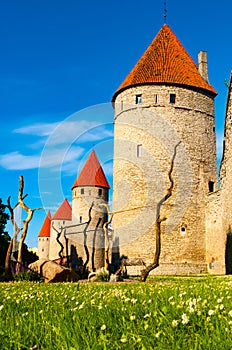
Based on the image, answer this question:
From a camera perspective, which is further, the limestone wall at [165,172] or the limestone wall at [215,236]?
the limestone wall at [165,172]

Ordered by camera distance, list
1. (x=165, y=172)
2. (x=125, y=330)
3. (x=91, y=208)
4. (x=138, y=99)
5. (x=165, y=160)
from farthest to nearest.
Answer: (x=91, y=208)
(x=138, y=99)
(x=165, y=160)
(x=165, y=172)
(x=125, y=330)

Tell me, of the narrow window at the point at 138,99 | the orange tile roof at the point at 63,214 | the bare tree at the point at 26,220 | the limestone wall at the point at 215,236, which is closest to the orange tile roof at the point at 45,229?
the orange tile roof at the point at 63,214

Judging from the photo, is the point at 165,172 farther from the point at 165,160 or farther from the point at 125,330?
the point at 125,330

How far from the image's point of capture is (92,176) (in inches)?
1642

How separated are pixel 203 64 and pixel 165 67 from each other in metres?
4.38

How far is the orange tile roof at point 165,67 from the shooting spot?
2803cm

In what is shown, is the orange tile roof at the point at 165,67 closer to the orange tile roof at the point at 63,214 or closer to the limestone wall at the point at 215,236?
→ the limestone wall at the point at 215,236

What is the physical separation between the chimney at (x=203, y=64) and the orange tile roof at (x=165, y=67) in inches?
25.4

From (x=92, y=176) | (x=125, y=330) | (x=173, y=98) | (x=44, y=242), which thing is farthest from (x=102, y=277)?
(x=44, y=242)

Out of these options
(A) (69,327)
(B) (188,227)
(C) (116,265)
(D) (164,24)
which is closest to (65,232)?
(C) (116,265)

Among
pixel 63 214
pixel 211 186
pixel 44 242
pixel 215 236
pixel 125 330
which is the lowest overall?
pixel 125 330

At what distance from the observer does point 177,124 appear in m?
27.6

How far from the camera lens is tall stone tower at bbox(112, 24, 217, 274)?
2639 centimetres

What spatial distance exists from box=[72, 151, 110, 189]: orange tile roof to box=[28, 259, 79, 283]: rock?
2542 cm
